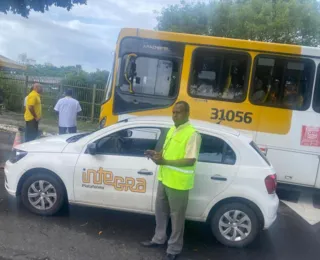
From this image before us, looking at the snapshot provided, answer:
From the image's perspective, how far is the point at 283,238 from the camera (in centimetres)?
548

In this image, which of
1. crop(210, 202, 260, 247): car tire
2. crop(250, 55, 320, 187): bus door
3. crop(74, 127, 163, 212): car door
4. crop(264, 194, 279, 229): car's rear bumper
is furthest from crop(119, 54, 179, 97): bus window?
crop(264, 194, 279, 229): car's rear bumper

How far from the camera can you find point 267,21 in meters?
19.4

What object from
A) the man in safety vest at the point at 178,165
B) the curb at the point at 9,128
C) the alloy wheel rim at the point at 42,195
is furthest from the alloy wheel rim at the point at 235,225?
the curb at the point at 9,128

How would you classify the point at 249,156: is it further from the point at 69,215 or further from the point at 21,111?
the point at 21,111

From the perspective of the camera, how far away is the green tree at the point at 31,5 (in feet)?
30.9

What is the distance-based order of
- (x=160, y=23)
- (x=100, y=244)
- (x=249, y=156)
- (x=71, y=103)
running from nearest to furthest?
(x=100, y=244) → (x=249, y=156) → (x=71, y=103) → (x=160, y=23)

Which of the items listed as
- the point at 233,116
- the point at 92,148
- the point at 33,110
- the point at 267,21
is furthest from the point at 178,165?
the point at 267,21

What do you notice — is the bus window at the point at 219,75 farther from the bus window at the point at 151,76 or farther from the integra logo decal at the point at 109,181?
the integra logo decal at the point at 109,181

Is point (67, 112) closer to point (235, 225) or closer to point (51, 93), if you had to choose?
point (235, 225)

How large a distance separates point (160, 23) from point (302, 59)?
1783 centimetres

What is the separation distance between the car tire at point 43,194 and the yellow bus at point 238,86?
113 inches

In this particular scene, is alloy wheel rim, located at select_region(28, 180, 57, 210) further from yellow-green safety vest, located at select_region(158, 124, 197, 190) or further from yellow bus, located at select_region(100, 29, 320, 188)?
yellow bus, located at select_region(100, 29, 320, 188)

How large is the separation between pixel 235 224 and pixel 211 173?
72 cm

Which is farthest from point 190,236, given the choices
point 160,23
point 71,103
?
point 160,23
